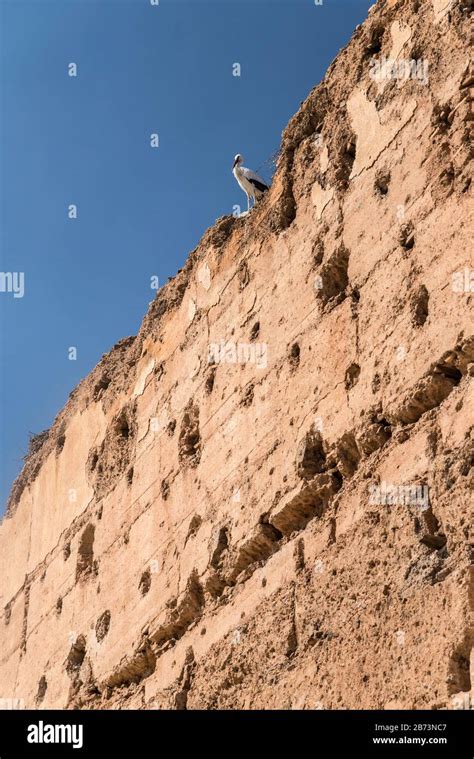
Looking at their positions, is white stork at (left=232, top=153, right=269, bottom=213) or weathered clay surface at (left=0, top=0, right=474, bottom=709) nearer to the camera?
weathered clay surface at (left=0, top=0, right=474, bottom=709)

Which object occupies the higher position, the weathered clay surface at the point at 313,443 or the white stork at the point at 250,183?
the white stork at the point at 250,183

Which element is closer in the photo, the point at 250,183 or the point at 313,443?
the point at 313,443

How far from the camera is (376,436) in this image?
7.66 metres

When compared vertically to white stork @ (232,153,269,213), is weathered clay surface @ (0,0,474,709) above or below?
below

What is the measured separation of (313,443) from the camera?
8.34m

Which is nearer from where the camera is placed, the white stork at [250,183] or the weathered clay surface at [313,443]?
the weathered clay surface at [313,443]

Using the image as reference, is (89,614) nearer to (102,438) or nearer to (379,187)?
(102,438)

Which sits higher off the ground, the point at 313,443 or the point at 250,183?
the point at 250,183

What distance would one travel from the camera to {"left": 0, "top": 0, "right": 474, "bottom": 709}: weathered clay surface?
23.1 feet

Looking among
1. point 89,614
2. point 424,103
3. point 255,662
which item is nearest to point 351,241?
point 424,103

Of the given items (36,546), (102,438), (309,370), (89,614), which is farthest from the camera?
(36,546)

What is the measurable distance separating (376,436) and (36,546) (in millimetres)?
6469

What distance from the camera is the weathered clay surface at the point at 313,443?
7.05 meters
